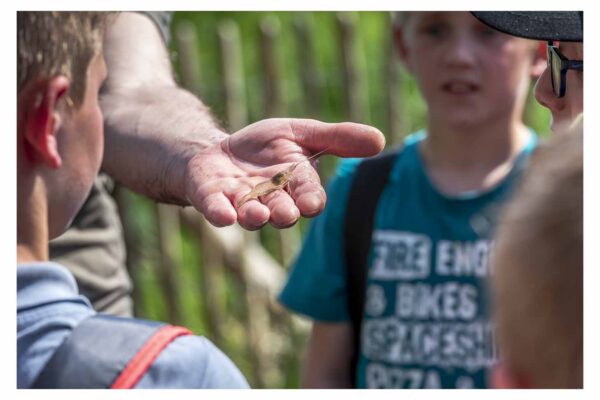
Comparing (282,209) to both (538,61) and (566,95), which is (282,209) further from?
A: (538,61)

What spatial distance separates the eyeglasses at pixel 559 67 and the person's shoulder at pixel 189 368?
508 millimetres

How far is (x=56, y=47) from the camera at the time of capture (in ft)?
3.93

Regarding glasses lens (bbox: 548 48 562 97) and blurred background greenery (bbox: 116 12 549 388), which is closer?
glasses lens (bbox: 548 48 562 97)

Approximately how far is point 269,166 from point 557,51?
1.36 ft

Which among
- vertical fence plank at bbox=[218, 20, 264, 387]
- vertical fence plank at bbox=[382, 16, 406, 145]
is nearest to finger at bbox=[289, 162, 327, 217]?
vertical fence plank at bbox=[218, 20, 264, 387]

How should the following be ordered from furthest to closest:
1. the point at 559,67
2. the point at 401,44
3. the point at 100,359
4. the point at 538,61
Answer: the point at 401,44 → the point at 538,61 → the point at 559,67 → the point at 100,359

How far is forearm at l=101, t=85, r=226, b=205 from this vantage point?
1.14m

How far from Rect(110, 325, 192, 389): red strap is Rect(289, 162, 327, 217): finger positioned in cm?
23

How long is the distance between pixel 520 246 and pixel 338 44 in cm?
221

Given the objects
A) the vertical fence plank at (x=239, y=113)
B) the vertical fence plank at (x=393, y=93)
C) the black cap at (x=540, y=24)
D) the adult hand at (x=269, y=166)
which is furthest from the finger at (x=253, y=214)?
the vertical fence plank at (x=393, y=93)

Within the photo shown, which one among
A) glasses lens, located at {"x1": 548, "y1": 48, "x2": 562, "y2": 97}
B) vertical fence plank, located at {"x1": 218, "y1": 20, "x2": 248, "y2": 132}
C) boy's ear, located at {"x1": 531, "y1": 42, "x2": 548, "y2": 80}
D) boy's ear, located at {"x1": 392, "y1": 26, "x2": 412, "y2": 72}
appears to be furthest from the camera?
vertical fence plank, located at {"x1": 218, "y1": 20, "x2": 248, "y2": 132}

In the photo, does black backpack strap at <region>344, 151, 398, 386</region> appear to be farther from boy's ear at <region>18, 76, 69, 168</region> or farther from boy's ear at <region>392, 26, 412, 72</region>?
boy's ear at <region>18, 76, 69, 168</region>

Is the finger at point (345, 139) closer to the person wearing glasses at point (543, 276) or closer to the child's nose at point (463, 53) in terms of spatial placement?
the person wearing glasses at point (543, 276)

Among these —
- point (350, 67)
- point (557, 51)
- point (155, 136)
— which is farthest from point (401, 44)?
point (350, 67)
